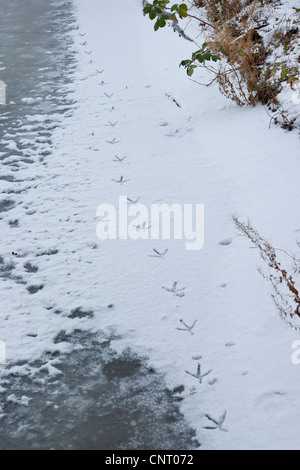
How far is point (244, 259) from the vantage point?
311 cm

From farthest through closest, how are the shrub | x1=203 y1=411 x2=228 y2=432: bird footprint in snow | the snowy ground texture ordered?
1. the shrub
2. the snowy ground texture
3. x1=203 y1=411 x2=228 y2=432: bird footprint in snow

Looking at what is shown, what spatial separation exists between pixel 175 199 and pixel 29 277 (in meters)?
1.33

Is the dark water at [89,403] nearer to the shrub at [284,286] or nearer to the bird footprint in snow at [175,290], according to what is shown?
the bird footprint in snow at [175,290]

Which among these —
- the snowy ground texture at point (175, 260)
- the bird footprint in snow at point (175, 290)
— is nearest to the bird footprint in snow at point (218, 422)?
the snowy ground texture at point (175, 260)

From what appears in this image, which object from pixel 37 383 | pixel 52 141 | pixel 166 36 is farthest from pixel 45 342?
pixel 166 36

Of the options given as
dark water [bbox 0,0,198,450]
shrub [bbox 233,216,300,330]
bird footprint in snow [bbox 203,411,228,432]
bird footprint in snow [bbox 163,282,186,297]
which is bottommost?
dark water [bbox 0,0,198,450]

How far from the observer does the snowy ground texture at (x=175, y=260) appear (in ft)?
7.71

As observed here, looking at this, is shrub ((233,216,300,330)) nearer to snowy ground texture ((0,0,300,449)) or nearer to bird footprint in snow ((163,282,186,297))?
snowy ground texture ((0,0,300,449))

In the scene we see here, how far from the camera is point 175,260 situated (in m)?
3.25

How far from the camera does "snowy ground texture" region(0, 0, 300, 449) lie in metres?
2.35

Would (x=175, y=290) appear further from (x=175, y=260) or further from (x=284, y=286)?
(x=284, y=286)

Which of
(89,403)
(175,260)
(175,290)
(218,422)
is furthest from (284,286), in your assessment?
(89,403)

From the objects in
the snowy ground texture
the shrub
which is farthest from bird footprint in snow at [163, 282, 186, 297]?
the shrub

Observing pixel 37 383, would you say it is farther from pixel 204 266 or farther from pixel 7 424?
pixel 204 266
